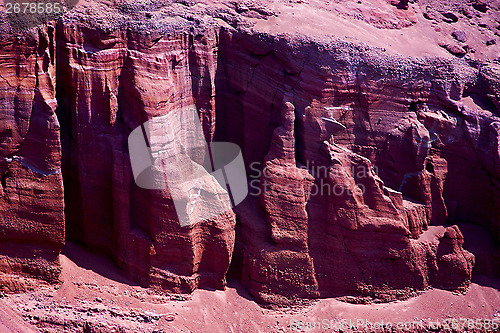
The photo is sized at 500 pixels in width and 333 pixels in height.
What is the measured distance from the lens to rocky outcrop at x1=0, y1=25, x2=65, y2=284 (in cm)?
1667

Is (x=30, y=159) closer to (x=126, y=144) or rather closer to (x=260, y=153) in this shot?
(x=126, y=144)

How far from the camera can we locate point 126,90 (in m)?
17.8

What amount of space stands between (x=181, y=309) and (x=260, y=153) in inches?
177

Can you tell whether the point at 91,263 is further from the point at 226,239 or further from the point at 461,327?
the point at 461,327

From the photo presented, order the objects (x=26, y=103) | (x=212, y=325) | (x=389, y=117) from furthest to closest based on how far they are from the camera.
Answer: (x=389, y=117), (x=212, y=325), (x=26, y=103)

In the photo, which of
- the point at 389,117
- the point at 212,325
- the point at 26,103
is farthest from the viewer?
the point at 389,117

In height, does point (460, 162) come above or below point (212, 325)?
above

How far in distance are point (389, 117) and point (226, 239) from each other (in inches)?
209

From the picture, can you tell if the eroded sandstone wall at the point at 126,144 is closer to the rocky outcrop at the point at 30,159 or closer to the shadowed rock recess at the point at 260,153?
the shadowed rock recess at the point at 260,153

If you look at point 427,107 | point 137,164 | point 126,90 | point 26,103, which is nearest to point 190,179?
point 137,164

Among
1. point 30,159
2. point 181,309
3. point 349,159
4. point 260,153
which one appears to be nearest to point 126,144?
point 30,159

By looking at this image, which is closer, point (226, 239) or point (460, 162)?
point (226, 239)

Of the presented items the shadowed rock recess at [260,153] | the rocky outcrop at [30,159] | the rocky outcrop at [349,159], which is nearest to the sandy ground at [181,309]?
the shadowed rock recess at [260,153]

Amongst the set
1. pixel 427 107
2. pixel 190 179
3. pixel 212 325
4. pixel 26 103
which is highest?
pixel 427 107
